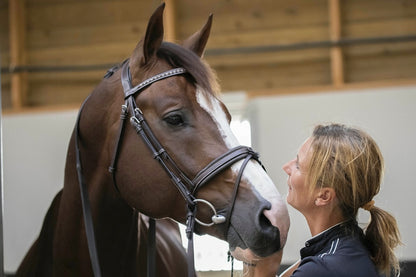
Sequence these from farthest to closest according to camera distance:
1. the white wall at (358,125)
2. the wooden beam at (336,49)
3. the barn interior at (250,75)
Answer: the wooden beam at (336,49) → the barn interior at (250,75) → the white wall at (358,125)

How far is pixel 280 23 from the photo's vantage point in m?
5.19

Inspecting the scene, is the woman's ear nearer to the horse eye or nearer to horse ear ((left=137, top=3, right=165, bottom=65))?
the horse eye

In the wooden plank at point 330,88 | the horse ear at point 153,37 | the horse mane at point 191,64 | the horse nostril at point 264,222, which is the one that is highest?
the wooden plank at point 330,88

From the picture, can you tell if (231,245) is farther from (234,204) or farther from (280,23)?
(280,23)

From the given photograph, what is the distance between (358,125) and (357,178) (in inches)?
127

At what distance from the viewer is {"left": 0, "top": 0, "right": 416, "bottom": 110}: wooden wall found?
5059 millimetres

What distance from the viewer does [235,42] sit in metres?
5.21

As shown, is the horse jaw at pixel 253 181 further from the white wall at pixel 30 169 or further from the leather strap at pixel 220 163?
the white wall at pixel 30 169

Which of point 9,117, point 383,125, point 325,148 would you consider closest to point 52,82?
point 9,117

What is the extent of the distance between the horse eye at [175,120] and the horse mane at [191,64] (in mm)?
124

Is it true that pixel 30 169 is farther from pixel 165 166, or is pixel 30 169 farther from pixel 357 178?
pixel 357 178

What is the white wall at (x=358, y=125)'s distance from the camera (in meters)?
4.66

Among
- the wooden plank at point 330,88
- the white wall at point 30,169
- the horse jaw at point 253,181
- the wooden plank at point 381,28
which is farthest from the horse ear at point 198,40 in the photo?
the wooden plank at point 381,28

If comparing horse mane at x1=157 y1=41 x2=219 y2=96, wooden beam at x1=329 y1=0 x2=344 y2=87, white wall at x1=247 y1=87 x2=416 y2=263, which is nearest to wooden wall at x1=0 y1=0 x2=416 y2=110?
wooden beam at x1=329 y1=0 x2=344 y2=87
